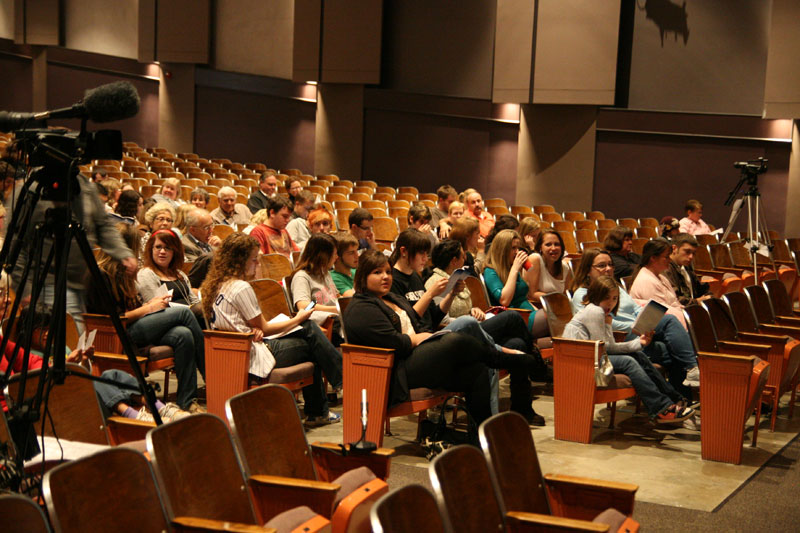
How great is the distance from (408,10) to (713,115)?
18.8ft

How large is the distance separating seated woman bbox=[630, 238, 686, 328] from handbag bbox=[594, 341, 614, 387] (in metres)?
1.36

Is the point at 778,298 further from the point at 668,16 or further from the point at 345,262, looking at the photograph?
the point at 668,16

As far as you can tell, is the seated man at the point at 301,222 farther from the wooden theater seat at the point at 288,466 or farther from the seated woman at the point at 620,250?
the wooden theater seat at the point at 288,466

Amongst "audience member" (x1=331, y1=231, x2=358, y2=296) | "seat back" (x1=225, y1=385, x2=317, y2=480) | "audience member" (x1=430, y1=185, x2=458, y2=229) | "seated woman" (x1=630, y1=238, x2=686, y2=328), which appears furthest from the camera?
"audience member" (x1=430, y1=185, x2=458, y2=229)

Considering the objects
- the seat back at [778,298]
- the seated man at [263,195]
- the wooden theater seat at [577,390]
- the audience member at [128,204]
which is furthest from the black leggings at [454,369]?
the seated man at [263,195]

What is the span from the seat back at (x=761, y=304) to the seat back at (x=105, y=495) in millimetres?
4934

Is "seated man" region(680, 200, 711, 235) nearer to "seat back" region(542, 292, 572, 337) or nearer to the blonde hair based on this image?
the blonde hair

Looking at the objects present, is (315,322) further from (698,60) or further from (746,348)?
Answer: (698,60)

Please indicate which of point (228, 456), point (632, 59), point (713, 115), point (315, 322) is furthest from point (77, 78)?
point (228, 456)

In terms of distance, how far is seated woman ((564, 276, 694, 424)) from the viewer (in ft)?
16.6

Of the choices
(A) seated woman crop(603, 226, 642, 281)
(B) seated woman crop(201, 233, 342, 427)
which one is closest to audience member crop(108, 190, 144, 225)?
(B) seated woman crop(201, 233, 342, 427)

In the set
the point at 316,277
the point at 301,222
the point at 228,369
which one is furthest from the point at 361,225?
the point at 228,369

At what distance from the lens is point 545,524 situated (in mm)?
2611

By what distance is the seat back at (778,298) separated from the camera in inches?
261
